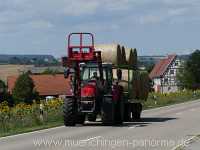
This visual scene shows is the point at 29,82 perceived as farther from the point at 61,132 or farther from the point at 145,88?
the point at 61,132

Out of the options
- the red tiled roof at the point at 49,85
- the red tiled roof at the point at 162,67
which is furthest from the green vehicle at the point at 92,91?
the red tiled roof at the point at 162,67

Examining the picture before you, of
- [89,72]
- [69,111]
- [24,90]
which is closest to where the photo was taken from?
[69,111]

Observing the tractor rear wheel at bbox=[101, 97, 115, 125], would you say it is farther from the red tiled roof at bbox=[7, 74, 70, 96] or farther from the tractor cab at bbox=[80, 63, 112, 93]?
the red tiled roof at bbox=[7, 74, 70, 96]

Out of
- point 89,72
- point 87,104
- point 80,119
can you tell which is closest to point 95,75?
point 89,72

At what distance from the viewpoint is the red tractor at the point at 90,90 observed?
2692cm

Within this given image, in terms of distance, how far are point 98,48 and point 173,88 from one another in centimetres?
12037

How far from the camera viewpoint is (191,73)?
124500mm

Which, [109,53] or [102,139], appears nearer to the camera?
[102,139]

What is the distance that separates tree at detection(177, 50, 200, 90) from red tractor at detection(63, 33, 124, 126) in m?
95.6

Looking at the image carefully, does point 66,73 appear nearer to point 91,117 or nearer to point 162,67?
point 91,117

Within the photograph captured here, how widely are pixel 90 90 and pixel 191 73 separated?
325 feet

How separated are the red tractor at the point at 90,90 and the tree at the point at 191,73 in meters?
95.6

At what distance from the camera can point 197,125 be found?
26844 millimetres

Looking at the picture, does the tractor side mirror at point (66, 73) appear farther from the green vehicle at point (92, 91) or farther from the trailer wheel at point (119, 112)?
the trailer wheel at point (119, 112)
